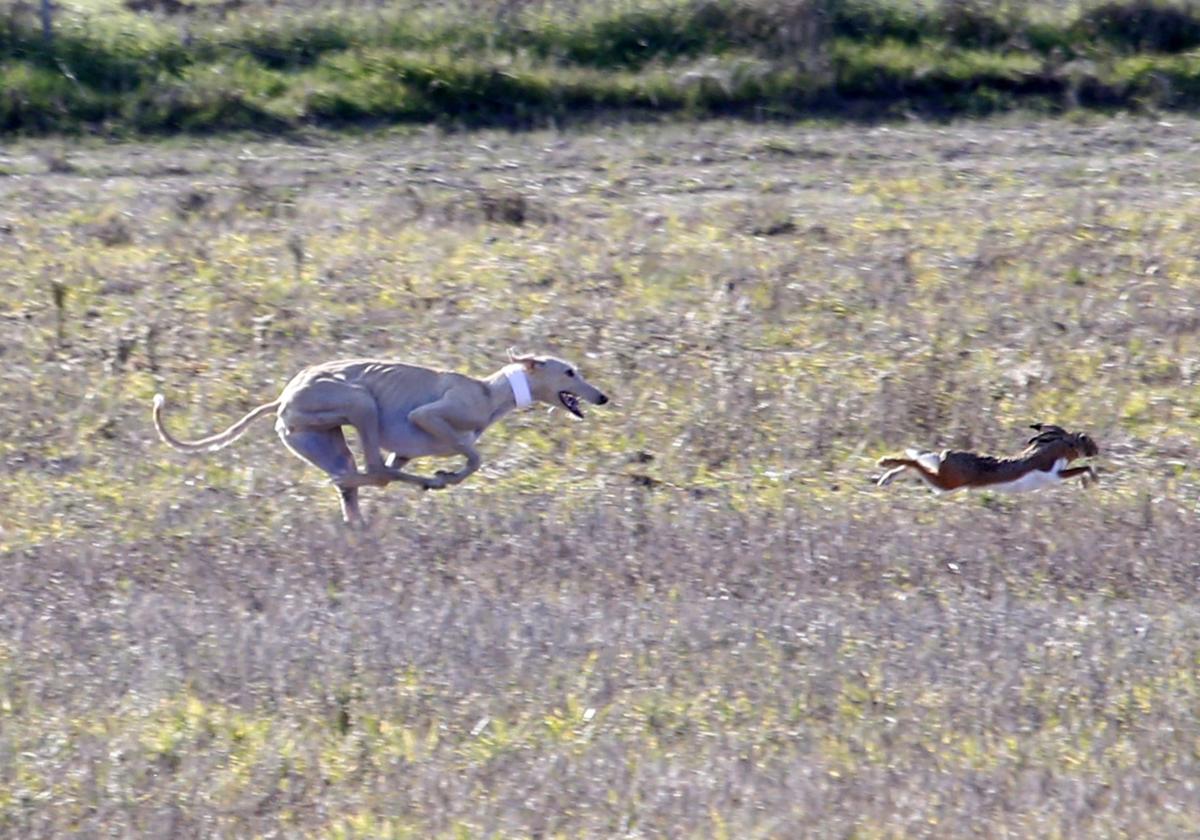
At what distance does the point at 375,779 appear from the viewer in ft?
20.8

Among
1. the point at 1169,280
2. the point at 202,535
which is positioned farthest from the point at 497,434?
the point at 1169,280

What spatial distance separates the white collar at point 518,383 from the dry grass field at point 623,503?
1.64ft

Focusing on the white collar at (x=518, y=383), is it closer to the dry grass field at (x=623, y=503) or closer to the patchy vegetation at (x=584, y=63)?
the dry grass field at (x=623, y=503)

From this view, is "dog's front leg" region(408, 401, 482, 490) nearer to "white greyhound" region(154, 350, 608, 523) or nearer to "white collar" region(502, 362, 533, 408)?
"white greyhound" region(154, 350, 608, 523)

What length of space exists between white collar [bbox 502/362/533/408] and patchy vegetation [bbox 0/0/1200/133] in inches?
382

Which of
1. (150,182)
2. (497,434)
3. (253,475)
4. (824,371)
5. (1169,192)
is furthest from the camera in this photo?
(150,182)

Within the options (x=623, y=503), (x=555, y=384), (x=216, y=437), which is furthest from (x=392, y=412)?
(x=623, y=503)

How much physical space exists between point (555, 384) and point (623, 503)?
725 mm

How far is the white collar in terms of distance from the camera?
1048cm

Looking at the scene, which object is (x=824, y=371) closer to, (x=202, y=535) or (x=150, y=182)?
(x=202, y=535)

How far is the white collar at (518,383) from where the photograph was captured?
10.5m

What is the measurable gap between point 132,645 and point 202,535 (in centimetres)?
197

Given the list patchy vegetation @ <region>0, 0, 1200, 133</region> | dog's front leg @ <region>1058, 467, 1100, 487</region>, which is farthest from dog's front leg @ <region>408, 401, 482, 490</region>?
patchy vegetation @ <region>0, 0, 1200, 133</region>

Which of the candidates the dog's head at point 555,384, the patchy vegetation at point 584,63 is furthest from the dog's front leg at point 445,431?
the patchy vegetation at point 584,63
